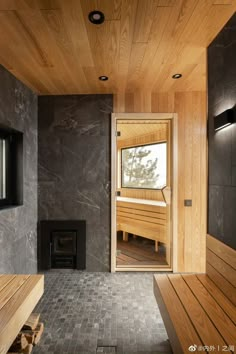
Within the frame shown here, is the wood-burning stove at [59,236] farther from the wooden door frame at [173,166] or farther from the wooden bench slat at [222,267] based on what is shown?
the wooden bench slat at [222,267]

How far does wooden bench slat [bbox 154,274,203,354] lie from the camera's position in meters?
1.15

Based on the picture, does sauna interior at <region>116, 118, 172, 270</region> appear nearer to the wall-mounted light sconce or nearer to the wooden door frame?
the wooden door frame

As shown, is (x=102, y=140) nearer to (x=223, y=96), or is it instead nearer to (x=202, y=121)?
(x=202, y=121)

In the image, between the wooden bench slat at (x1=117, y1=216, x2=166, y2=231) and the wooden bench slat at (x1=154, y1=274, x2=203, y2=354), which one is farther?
the wooden bench slat at (x1=117, y1=216, x2=166, y2=231)

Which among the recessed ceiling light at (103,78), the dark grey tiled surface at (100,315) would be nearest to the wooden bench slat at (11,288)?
the dark grey tiled surface at (100,315)

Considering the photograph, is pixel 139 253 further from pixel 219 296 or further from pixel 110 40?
pixel 110 40

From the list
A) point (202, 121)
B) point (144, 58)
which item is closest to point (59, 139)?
point (144, 58)

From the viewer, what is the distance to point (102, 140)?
3.04 m

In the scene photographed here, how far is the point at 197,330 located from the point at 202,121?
245cm

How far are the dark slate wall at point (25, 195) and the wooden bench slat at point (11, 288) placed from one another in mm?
591

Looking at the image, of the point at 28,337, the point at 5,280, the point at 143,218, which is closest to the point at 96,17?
the point at 5,280

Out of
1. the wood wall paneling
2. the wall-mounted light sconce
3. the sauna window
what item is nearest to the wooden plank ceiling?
the wood wall paneling

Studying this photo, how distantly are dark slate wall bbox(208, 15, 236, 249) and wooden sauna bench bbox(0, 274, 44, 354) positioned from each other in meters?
1.44

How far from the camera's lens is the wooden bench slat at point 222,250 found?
1.52 metres
